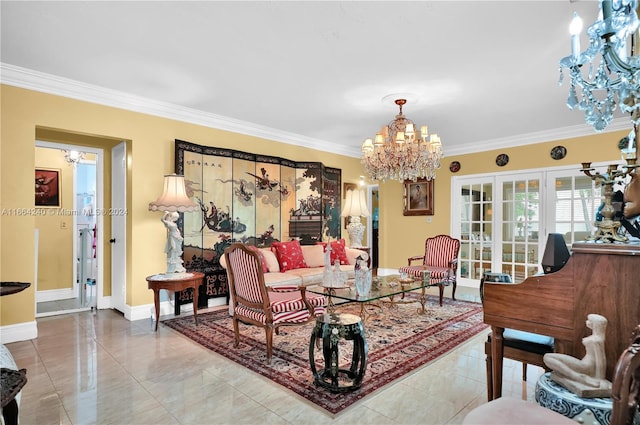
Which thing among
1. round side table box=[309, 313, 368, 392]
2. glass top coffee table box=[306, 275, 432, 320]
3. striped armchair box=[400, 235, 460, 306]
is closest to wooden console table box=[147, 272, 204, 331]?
glass top coffee table box=[306, 275, 432, 320]

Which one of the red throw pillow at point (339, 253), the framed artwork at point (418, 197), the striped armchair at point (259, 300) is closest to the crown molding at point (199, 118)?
the framed artwork at point (418, 197)

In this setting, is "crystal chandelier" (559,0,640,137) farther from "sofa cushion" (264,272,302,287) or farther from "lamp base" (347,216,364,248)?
"lamp base" (347,216,364,248)

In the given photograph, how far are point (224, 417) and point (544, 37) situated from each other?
3690mm

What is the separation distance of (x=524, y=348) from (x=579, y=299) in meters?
0.60

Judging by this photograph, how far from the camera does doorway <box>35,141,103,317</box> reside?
5.05 meters

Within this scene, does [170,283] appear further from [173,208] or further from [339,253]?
[339,253]

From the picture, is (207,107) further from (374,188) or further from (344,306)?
(374,188)

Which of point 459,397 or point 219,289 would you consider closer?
point 459,397

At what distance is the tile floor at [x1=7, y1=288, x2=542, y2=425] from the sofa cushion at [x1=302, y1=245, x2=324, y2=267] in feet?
7.74

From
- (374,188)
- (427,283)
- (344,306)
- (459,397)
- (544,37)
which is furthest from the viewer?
(374,188)

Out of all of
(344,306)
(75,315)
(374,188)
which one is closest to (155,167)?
(75,315)

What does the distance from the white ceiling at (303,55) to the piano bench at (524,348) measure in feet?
7.33

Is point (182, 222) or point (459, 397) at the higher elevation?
point (182, 222)

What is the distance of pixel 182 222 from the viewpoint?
14.7ft
